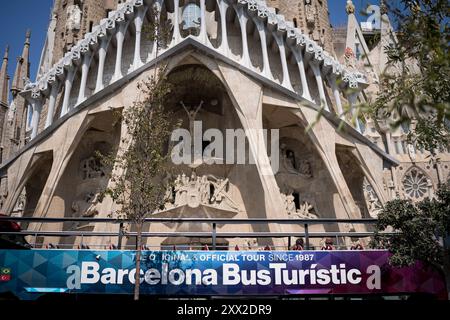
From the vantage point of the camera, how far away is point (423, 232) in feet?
45.2

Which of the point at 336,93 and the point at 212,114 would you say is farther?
the point at 212,114

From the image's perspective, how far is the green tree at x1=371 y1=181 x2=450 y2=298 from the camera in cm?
1366

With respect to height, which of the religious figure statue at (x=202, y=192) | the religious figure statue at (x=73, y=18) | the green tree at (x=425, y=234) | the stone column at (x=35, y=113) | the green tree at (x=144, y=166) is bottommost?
the green tree at (x=425, y=234)

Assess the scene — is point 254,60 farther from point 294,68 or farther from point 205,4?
point 205,4

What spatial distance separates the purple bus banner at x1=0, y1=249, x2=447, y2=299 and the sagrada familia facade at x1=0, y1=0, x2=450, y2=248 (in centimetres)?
669

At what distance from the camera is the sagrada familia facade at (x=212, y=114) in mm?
23281

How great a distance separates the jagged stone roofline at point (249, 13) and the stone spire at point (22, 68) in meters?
16.9

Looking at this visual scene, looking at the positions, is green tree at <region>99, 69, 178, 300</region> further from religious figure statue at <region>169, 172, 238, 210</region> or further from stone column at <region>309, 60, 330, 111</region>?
stone column at <region>309, 60, 330, 111</region>

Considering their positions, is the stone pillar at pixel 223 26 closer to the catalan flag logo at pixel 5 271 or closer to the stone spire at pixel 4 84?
the catalan flag logo at pixel 5 271

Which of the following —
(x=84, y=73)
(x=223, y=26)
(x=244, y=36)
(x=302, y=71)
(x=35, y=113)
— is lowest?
(x=35, y=113)

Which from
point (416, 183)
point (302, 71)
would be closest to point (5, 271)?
point (302, 71)

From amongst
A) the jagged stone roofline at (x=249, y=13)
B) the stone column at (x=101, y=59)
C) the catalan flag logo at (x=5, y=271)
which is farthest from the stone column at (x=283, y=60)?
the catalan flag logo at (x=5, y=271)

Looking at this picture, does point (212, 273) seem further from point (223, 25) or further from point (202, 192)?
point (223, 25)

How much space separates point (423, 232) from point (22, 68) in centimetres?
3746
